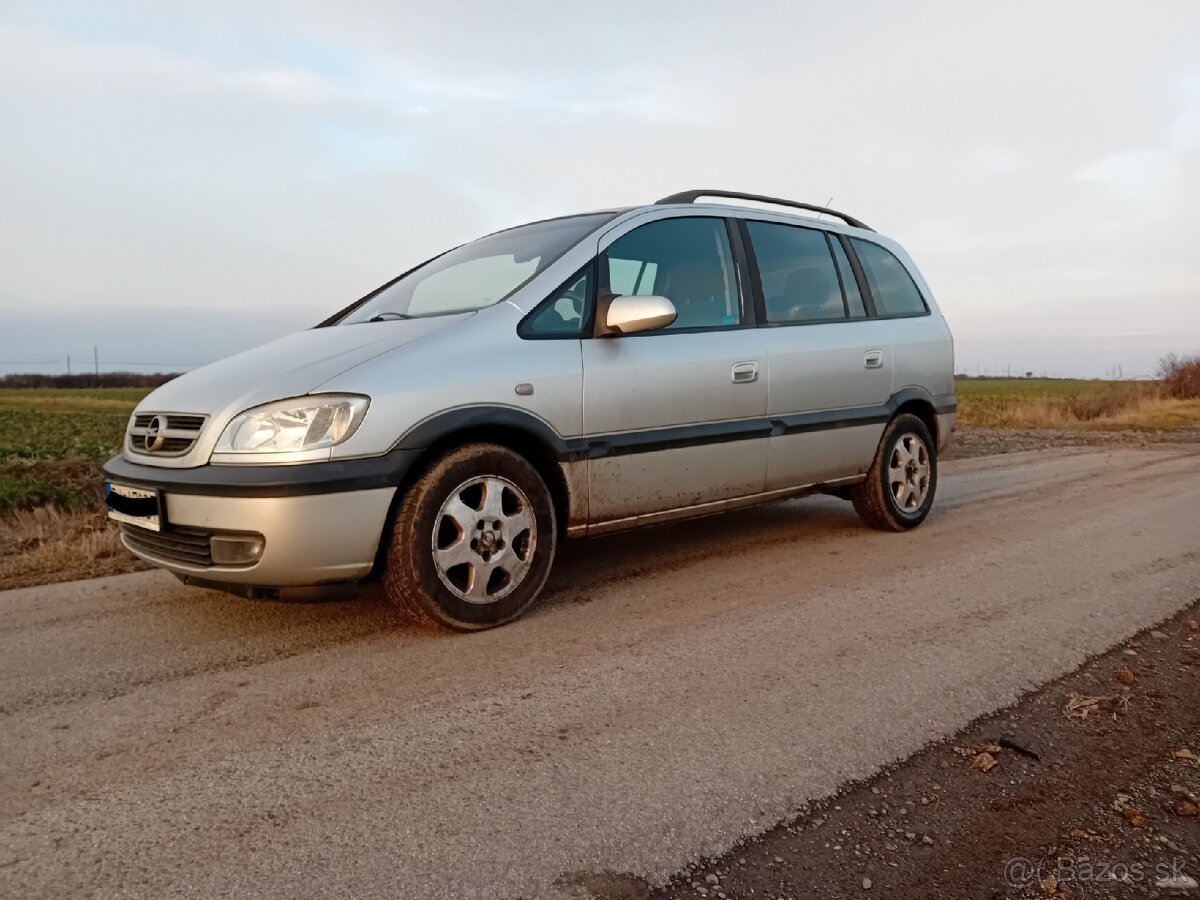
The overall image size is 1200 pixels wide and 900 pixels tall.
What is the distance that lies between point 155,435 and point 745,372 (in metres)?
2.76

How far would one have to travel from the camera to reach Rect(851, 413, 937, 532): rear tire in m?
5.73

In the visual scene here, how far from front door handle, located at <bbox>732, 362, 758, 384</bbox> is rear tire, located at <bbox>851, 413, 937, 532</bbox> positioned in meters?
1.37

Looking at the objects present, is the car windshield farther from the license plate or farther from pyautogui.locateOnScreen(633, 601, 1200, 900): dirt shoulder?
pyautogui.locateOnScreen(633, 601, 1200, 900): dirt shoulder

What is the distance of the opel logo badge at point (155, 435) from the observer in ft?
12.0

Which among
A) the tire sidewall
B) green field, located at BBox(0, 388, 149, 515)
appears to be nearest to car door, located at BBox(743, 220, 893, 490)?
the tire sidewall

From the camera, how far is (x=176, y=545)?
138 inches

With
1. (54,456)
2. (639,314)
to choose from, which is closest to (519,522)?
(639,314)

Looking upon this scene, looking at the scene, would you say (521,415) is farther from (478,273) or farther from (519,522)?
(478,273)

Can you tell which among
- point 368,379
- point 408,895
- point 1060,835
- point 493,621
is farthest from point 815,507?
point 408,895

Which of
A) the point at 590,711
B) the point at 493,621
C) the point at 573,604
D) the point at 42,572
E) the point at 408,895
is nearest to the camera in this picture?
the point at 408,895

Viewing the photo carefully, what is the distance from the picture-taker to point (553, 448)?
12.8ft

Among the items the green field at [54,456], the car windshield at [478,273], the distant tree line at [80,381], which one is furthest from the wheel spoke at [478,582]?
the distant tree line at [80,381]

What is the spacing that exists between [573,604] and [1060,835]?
7.55 feet

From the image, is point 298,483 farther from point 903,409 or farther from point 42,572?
point 903,409
